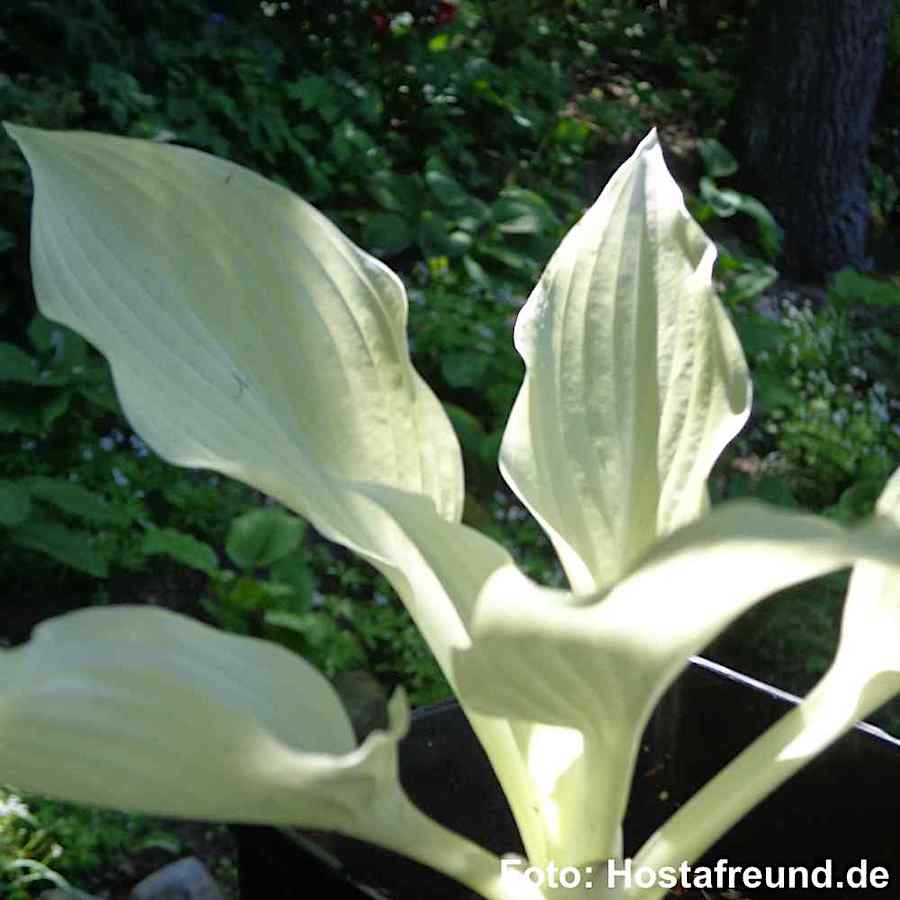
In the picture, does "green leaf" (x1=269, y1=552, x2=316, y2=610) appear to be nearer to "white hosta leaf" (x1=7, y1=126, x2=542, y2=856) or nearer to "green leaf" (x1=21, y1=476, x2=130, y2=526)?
"green leaf" (x1=21, y1=476, x2=130, y2=526)

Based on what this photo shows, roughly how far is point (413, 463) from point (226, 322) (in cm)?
13

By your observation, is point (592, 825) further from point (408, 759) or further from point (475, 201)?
point (475, 201)

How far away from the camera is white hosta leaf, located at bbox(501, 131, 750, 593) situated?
0.79 m

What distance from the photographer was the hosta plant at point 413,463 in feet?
1.77

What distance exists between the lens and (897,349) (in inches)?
140

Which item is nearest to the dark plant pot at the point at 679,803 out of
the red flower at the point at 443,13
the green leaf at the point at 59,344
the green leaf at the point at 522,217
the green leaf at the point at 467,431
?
the green leaf at the point at 59,344

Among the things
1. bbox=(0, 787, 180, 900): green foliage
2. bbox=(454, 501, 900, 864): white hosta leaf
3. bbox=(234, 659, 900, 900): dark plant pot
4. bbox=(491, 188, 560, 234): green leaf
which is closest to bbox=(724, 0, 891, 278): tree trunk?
bbox=(491, 188, 560, 234): green leaf

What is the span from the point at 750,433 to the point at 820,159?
1.46 metres

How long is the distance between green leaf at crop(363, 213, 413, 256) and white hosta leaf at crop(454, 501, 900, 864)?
277cm

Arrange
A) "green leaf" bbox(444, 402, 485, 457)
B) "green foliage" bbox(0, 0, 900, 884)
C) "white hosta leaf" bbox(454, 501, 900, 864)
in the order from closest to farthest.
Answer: "white hosta leaf" bbox(454, 501, 900, 864)
"green foliage" bbox(0, 0, 900, 884)
"green leaf" bbox(444, 402, 485, 457)

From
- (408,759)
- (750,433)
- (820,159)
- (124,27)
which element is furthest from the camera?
(820,159)

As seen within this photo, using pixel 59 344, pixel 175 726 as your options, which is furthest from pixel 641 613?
pixel 59 344

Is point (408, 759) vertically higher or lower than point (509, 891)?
lower

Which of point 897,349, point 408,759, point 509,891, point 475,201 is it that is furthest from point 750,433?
point 509,891
